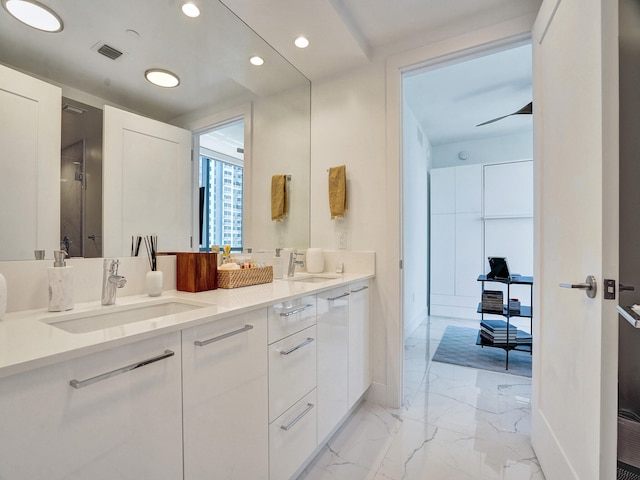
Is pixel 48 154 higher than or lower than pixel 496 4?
lower

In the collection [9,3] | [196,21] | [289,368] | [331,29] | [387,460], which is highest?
[331,29]

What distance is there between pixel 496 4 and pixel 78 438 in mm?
2670

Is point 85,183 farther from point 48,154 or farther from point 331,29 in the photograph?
point 331,29

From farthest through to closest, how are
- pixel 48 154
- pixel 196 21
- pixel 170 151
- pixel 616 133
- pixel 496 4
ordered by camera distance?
1. pixel 496 4
2. pixel 196 21
3. pixel 170 151
4. pixel 48 154
5. pixel 616 133

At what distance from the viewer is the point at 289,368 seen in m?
1.32

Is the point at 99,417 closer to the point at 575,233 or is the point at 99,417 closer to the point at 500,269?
the point at 575,233

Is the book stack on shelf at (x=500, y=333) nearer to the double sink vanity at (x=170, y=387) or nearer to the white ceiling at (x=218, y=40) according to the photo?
the double sink vanity at (x=170, y=387)

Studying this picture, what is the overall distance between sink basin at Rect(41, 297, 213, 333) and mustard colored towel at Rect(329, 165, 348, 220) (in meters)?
1.30

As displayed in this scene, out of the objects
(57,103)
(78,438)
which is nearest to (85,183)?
(57,103)

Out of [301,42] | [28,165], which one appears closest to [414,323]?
[301,42]

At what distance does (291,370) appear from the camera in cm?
133

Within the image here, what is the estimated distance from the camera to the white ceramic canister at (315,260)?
2287mm

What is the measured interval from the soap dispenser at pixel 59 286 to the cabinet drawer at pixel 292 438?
0.87 m

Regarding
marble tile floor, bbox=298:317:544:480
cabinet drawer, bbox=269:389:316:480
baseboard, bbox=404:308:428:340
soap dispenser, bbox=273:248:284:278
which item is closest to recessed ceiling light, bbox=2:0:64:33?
soap dispenser, bbox=273:248:284:278
